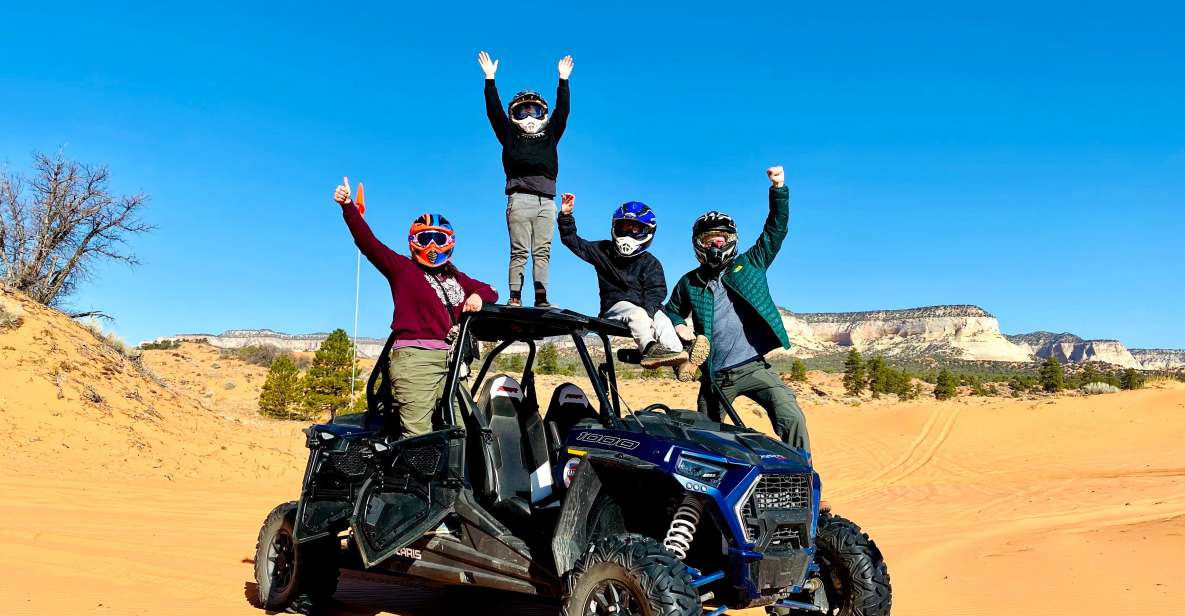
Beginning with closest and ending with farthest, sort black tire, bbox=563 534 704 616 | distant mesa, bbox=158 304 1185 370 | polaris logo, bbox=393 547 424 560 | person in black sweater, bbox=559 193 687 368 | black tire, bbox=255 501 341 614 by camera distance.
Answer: black tire, bbox=563 534 704 616, polaris logo, bbox=393 547 424 560, black tire, bbox=255 501 341 614, person in black sweater, bbox=559 193 687 368, distant mesa, bbox=158 304 1185 370

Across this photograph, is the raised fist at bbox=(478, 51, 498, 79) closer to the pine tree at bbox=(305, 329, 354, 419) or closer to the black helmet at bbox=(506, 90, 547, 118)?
the black helmet at bbox=(506, 90, 547, 118)

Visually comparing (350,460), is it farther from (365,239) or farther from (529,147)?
(529,147)

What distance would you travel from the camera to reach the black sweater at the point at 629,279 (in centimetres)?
818

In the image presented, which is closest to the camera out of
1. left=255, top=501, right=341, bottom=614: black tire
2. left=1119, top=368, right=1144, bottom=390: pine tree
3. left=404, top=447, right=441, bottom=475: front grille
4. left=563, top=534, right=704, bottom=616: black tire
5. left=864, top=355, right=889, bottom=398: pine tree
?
left=563, top=534, right=704, bottom=616: black tire

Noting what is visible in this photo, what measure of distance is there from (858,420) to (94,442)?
2504 centimetres

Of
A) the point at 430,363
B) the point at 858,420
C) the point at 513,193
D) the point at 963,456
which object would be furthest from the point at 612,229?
the point at 858,420

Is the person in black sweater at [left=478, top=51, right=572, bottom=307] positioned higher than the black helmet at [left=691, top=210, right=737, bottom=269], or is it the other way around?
the person in black sweater at [left=478, top=51, right=572, bottom=307]

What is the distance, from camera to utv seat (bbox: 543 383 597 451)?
6.28m

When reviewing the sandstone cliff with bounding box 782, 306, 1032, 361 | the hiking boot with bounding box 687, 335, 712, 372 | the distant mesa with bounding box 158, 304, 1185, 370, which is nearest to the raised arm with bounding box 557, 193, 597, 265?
the hiking boot with bounding box 687, 335, 712, 372

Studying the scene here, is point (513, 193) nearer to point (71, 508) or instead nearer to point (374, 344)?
point (71, 508)

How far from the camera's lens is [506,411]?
6488 mm

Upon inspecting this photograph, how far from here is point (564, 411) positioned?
6352 mm

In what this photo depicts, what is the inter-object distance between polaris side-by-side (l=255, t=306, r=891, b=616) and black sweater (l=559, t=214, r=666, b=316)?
4.01 ft

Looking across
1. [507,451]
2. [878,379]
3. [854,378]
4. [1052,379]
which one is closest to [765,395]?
[507,451]
